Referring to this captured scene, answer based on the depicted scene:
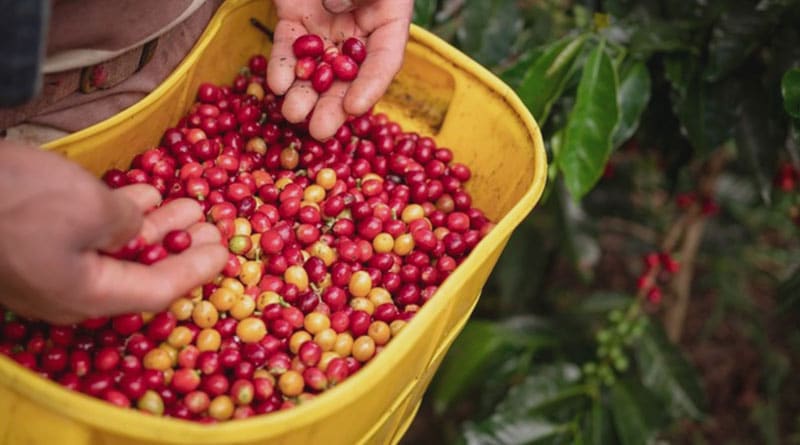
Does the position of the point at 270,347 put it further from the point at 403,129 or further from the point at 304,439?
the point at 403,129

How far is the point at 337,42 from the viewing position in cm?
221

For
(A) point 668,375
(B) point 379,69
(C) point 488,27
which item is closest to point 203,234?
(B) point 379,69

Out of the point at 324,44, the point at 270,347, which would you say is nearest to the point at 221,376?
the point at 270,347

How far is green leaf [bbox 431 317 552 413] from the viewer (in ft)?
8.65

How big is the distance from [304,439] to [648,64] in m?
1.62

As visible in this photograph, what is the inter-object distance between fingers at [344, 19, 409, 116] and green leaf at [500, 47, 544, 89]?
0.37m

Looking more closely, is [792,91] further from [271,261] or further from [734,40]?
[271,261]

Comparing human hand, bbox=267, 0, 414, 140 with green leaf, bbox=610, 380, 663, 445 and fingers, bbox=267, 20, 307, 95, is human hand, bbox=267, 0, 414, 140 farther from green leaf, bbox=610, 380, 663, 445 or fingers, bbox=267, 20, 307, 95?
green leaf, bbox=610, 380, 663, 445

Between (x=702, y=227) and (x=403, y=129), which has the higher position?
(x=403, y=129)

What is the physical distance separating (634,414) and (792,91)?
1.09 metres

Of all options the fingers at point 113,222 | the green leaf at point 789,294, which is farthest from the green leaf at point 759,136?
the fingers at point 113,222

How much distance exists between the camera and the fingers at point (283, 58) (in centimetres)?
209

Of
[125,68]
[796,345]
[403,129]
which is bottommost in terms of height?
[796,345]

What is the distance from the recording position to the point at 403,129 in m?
2.43
